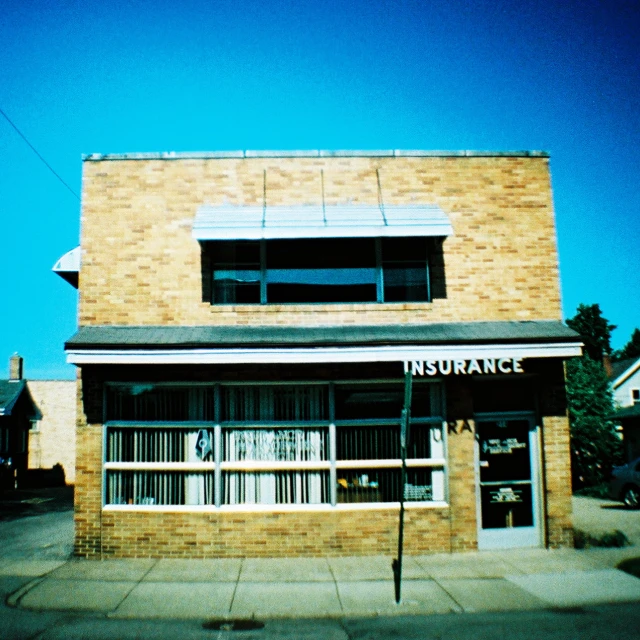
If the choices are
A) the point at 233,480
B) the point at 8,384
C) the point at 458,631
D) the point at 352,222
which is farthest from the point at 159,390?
the point at 8,384

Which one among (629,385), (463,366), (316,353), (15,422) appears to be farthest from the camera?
(629,385)

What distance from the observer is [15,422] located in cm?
3191

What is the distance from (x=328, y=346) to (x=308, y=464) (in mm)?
2119

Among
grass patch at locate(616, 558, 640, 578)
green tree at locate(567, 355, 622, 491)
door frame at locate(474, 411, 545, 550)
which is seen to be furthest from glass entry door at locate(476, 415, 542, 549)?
green tree at locate(567, 355, 622, 491)

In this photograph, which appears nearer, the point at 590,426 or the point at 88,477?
the point at 88,477

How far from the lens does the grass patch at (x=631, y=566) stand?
359 inches

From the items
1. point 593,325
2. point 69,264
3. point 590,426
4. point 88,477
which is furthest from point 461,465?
point 593,325

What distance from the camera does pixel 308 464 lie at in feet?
34.2

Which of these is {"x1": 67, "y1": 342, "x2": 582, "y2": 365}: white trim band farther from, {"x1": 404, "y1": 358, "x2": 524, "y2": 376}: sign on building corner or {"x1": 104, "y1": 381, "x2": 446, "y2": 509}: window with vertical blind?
{"x1": 104, "y1": 381, "x2": 446, "y2": 509}: window with vertical blind

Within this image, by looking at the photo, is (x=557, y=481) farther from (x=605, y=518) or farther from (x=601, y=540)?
(x=605, y=518)

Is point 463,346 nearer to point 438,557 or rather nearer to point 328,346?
point 328,346

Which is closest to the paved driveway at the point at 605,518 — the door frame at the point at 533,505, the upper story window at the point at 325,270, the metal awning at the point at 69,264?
the door frame at the point at 533,505

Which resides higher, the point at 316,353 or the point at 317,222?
the point at 317,222

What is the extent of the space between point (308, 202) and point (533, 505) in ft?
20.8
